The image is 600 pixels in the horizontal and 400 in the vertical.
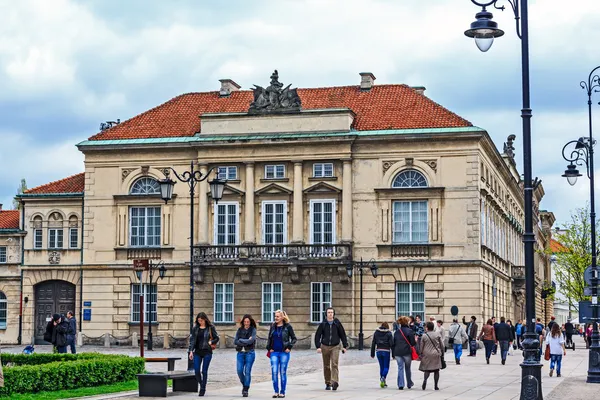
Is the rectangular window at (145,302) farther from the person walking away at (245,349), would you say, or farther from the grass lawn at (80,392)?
the person walking away at (245,349)

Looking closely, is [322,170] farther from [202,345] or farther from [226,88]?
[202,345]

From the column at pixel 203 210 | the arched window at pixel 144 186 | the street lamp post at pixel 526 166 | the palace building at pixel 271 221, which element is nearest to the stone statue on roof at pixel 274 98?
the palace building at pixel 271 221

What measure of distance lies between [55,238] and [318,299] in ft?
51.7

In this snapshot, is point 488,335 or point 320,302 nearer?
point 488,335

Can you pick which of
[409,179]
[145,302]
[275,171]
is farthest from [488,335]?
[145,302]

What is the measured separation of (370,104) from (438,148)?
5818 mm

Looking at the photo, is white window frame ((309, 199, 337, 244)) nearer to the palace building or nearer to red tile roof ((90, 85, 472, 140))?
the palace building

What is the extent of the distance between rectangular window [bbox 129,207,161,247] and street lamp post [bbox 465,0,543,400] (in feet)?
132

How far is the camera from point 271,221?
57969mm

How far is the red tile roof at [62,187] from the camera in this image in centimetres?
6209

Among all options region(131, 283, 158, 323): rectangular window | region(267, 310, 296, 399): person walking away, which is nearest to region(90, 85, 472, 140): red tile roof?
region(131, 283, 158, 323): rectangular window

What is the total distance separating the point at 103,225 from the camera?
197ft

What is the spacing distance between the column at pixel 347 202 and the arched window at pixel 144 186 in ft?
34.3

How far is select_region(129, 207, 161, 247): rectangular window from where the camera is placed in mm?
59312
